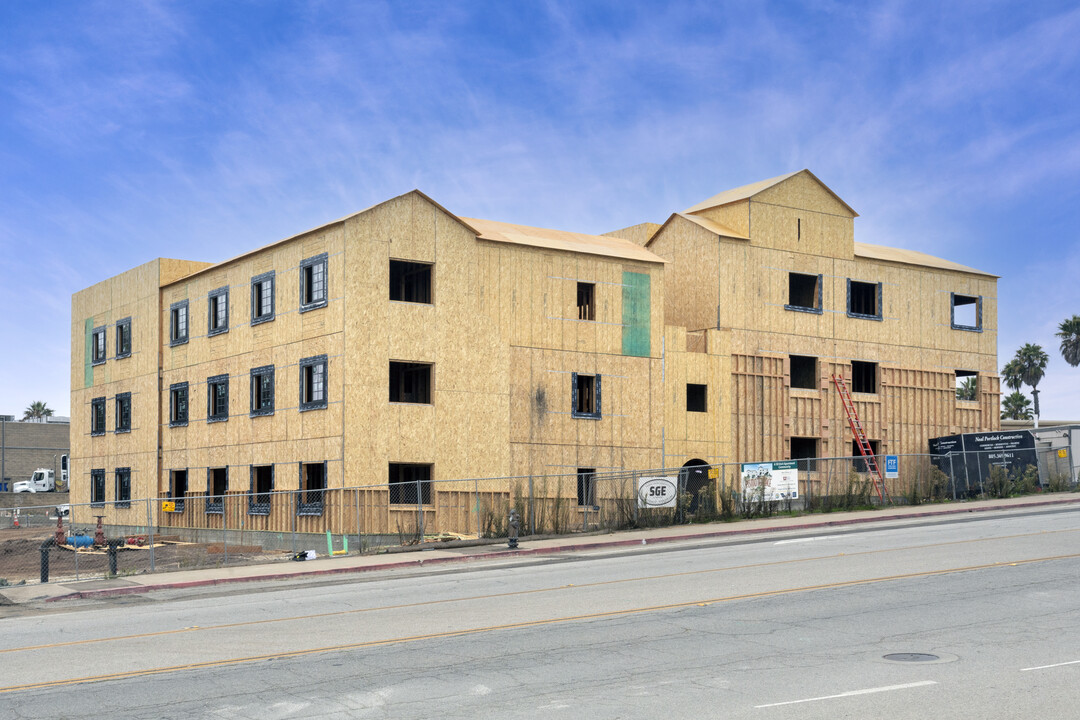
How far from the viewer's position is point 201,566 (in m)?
28.1

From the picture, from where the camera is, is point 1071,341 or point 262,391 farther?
point 1071,341

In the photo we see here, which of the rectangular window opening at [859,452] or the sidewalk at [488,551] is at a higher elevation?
the rectangular window opening at [859,452]

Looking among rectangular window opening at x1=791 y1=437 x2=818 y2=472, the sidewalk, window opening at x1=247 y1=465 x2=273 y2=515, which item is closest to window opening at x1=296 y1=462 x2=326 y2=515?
window opening at x1=247 y1=465 x2=273 y2=515

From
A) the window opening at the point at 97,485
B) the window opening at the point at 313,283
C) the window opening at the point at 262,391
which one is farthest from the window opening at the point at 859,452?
the window opening at the point at 97,485

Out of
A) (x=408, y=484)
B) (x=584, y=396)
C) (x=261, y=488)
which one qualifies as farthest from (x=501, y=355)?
(x=261, y=488)

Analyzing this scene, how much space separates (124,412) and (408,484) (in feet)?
59.5

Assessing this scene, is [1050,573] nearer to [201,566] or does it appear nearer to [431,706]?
[431,706]

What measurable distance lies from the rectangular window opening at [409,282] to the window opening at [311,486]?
20.3 feet

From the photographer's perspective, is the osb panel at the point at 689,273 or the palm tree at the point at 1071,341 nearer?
the osb panel at the point at 689,273

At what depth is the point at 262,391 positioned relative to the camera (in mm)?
39094

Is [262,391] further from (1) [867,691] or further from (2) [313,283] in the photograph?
(1) [867,691]

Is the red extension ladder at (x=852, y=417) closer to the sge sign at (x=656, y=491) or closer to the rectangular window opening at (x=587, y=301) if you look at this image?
the rectangular window opening at (x=587, y=301)

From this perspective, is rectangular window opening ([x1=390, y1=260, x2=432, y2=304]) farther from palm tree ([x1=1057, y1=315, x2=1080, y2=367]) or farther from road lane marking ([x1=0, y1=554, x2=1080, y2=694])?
palm tree ([x1=1057, y1=315, x2=1080, y2=367])

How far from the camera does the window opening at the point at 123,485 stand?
46.8 metres
